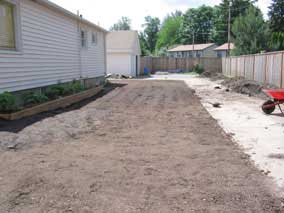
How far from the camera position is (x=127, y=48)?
82.7 feet

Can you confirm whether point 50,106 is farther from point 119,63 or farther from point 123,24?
Answer: point 123,24

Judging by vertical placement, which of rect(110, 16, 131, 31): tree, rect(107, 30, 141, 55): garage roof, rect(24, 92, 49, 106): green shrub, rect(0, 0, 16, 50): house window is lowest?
rect(24, 92, 49, 106): green shrub

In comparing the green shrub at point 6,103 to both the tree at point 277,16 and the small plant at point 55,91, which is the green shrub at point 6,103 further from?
the tree at point 277,16

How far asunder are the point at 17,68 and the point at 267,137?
6602mm

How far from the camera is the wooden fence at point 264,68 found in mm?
11031

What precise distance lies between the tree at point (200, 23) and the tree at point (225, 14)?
5.00 m

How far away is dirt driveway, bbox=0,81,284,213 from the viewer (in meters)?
2.85

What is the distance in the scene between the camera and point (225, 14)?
159ft

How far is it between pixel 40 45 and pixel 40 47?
0.07 meters

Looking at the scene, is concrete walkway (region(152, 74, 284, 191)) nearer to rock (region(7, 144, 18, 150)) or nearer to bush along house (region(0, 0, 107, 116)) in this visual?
rock (region(7, 144, 18, 150))

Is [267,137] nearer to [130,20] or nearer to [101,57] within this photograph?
[101,57]

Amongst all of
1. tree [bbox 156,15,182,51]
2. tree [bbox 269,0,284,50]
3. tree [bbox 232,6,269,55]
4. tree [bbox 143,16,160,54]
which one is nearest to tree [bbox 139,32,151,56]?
tree [bbox 143,16,160,54]

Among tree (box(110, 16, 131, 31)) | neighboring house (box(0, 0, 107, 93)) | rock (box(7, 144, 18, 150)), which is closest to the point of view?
rock (box(7, 144, 18, 150))

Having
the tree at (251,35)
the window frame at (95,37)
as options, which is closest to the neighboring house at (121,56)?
the window frame at (95,37)
